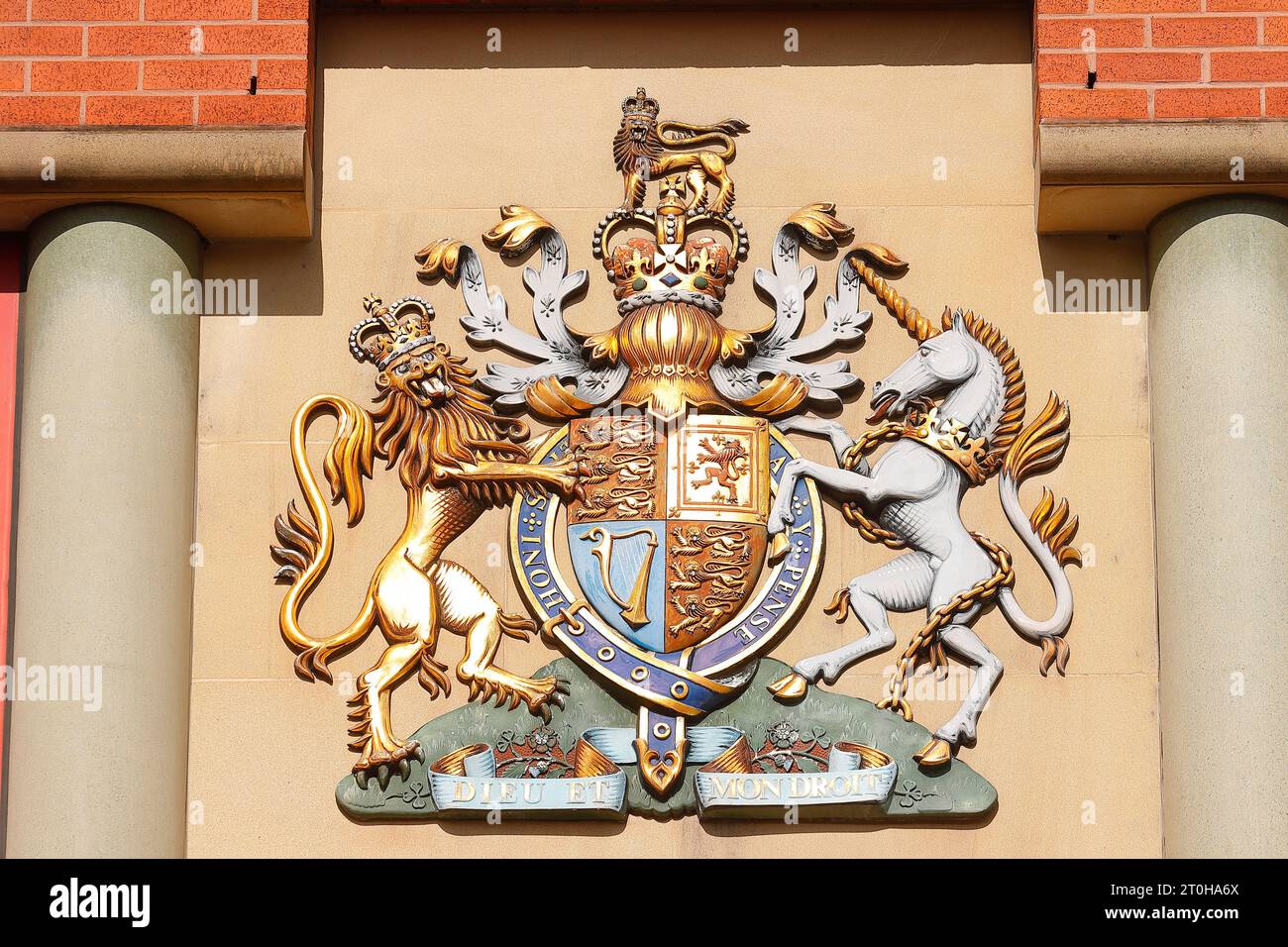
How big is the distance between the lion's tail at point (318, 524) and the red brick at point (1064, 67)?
2820 millimetres

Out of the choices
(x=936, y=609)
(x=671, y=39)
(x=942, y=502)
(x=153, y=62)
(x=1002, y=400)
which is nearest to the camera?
(x=936, y=609)

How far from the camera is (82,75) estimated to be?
28.0 feet

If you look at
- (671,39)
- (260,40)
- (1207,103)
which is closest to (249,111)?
(260,40)

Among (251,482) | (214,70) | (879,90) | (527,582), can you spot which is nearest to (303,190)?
(214,70)

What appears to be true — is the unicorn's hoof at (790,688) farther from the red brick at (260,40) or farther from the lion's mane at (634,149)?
the red brick at (260,40)

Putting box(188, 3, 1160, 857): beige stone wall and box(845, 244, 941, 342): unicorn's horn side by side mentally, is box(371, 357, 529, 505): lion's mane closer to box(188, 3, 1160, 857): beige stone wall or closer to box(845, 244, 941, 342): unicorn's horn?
box(188, 3, 1160, 857): beige stone wall

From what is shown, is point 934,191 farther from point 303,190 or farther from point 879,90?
point 303,190

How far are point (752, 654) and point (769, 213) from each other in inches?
67.6

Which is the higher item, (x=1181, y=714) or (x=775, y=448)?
(x=775, y=448)

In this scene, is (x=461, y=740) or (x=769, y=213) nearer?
(x=461, y=740)

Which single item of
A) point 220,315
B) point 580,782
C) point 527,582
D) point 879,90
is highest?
point 879,90

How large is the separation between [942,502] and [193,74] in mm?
3184

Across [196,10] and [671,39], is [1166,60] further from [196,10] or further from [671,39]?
[196,10]

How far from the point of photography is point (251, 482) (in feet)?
27.9
